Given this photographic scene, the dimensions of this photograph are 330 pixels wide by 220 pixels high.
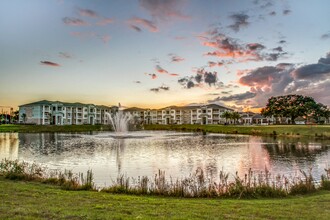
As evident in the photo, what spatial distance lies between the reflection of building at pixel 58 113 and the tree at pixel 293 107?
9729 cm

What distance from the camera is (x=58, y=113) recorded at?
14575cm

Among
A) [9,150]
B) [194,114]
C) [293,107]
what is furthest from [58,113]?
[9,150]

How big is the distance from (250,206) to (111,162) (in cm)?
1950

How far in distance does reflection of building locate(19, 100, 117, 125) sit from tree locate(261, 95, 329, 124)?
97285mm

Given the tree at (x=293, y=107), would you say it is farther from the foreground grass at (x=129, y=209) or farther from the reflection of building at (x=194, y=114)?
the foreground grass at (x=129, y=209)

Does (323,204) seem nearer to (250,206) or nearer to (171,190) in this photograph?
(250,206)

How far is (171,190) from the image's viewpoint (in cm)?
1425

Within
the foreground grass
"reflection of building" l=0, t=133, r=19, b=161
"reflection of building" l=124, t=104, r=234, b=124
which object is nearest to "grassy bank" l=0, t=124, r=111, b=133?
"reflection of building" l=0, t=133, r=19, b=161

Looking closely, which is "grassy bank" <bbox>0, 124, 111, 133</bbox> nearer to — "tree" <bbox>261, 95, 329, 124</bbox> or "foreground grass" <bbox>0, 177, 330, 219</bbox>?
"tree" <bbox>261, 95, 329, 124</bbox>

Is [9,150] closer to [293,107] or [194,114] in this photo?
[293,107]

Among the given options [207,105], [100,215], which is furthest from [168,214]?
[207,105]

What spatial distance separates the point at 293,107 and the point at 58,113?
11042 cm

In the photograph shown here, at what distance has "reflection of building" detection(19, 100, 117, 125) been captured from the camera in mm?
138250

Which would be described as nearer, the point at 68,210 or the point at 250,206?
the point at 68,210
